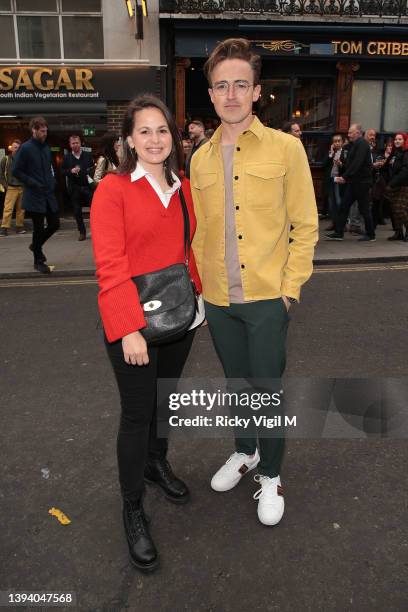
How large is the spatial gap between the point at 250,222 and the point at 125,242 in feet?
2.00

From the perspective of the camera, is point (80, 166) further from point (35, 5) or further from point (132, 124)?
point (132, 124)

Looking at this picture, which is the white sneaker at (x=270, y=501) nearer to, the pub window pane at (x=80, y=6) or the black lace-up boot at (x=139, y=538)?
the black lace-up boot at (x=139, y=538)

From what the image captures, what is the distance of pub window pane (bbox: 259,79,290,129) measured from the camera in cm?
1362

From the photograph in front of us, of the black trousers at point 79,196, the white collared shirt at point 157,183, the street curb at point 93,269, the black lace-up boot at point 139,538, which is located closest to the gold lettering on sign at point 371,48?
the street curb at point 93,269

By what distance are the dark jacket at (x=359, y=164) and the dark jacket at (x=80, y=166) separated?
4963mm

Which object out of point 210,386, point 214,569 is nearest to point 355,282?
point 210,386

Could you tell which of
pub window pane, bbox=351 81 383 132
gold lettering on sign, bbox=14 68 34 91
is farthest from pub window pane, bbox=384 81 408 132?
gold lettering on sign, bbox=14 68 34 91

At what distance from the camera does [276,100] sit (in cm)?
1402

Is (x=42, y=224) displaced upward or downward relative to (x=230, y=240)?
downward

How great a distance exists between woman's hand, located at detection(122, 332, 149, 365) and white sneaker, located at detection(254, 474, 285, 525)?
1044 millimetres

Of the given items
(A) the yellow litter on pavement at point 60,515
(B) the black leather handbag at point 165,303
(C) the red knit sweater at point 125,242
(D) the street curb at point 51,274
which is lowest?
(D) the street curb at point 51,274

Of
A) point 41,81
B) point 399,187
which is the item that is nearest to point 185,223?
point 399,187

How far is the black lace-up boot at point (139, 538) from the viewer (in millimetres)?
2338

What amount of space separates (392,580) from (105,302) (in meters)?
1.67
